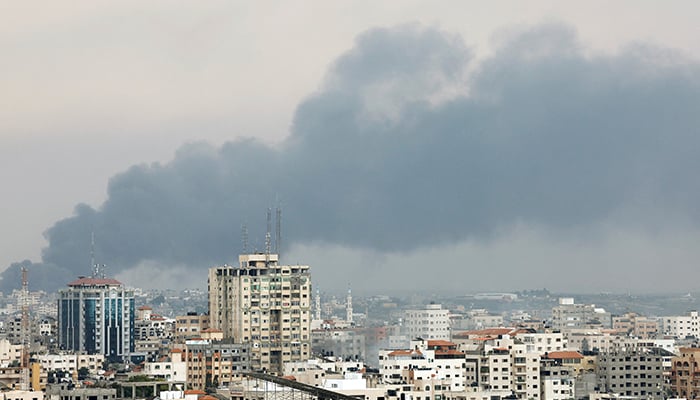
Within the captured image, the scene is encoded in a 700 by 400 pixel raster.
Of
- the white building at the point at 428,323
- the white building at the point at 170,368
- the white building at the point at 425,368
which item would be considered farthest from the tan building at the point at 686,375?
the white building at the point at 428,323

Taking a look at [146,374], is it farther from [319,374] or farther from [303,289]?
[303,289]

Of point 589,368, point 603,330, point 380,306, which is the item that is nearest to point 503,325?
point 603,330

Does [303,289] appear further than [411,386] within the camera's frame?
Yes

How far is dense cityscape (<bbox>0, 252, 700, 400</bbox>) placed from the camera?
149 ft

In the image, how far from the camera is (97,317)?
70.7 meters

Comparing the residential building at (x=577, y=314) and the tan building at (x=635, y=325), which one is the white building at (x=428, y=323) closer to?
the tan building at (x=635, y=325)

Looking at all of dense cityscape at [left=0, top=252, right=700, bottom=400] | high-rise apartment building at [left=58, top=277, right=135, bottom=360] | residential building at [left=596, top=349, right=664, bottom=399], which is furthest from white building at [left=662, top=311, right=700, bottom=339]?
residential building at [left=596, top=349, right=664, bottom=399]

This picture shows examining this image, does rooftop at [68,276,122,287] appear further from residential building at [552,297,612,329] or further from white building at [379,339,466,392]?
white building at [379,339,466,392]

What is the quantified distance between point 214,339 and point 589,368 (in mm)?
9388

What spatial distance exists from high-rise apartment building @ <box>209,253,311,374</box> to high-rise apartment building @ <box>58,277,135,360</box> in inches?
418

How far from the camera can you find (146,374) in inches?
1881

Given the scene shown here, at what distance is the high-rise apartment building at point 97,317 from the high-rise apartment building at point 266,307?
418 inches

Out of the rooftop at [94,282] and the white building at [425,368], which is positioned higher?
the rooftop at [94,282]

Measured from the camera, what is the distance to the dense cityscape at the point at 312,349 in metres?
45.3
